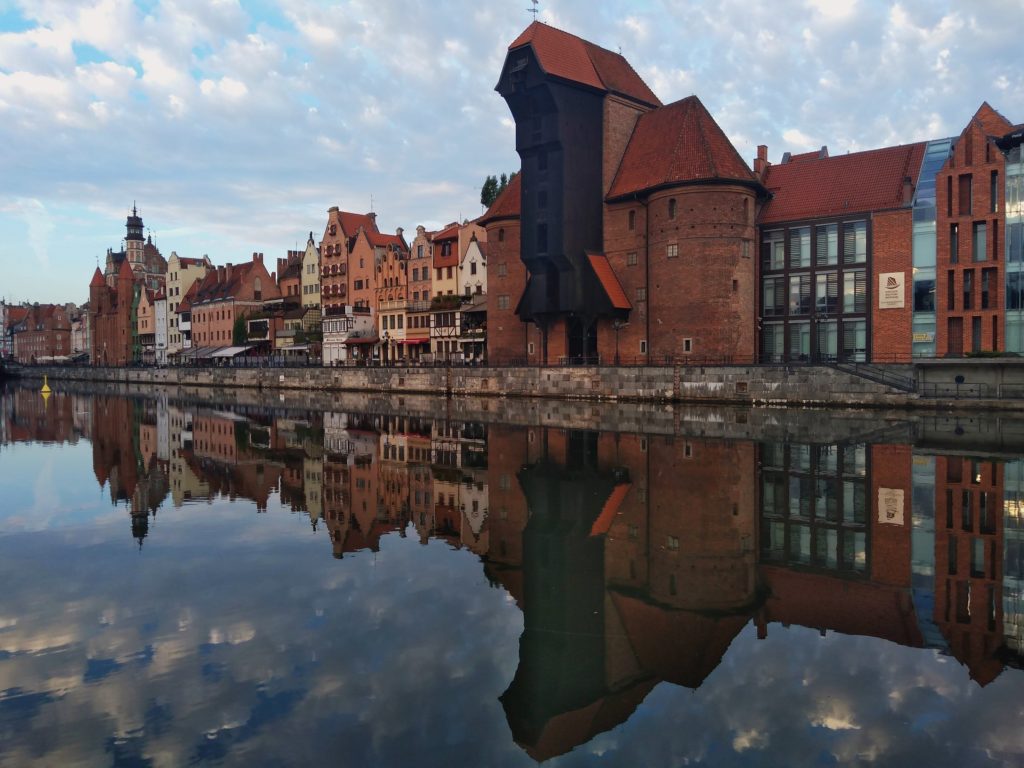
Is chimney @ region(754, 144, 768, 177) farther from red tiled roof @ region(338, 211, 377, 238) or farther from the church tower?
the church tower

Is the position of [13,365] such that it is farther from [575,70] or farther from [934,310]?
[934,310]

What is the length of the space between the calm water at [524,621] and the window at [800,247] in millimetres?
31631

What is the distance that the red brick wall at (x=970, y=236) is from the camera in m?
44.1

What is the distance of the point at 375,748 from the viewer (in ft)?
22.6

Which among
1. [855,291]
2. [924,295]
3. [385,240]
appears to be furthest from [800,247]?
[385,240]

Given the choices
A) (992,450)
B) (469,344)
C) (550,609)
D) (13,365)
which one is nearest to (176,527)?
(550,609)

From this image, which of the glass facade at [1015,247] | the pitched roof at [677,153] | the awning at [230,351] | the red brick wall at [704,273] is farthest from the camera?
the awning at [230,351]

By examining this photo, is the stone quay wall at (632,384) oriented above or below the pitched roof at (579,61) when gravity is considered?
below

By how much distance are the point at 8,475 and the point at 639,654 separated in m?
22.1

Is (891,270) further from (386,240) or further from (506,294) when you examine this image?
(386,240)

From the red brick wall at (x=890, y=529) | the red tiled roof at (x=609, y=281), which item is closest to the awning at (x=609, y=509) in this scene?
the red brick wall at (x=890, y=529)

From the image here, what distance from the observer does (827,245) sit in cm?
5025

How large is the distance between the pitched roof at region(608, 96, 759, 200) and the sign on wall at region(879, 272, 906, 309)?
9.74 m

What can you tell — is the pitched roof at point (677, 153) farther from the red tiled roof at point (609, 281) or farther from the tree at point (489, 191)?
the tree at point (489, 191)
